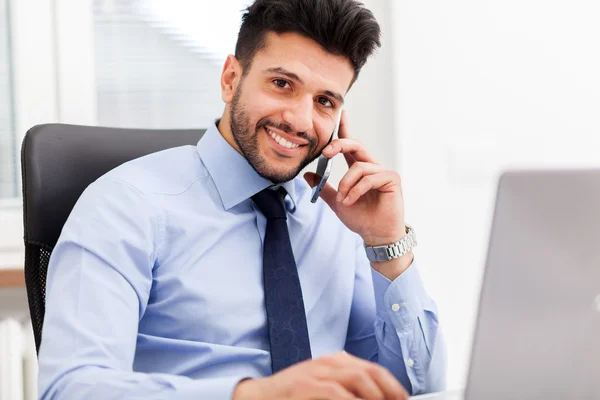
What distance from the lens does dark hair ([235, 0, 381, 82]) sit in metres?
1.34

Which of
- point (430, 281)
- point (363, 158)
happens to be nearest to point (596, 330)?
point (363, 158)

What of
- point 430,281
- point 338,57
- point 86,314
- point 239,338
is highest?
point 338,57

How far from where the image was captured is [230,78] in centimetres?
147

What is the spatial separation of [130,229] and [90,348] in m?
0.23

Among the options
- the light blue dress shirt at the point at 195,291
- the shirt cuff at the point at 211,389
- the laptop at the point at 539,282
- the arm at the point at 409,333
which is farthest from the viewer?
the arm at the point at 409,333

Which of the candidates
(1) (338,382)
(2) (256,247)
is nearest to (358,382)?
(1) (338,382)

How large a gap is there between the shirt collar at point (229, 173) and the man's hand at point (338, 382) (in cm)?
56

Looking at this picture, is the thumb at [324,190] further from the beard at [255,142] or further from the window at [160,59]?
the window at [160,59]

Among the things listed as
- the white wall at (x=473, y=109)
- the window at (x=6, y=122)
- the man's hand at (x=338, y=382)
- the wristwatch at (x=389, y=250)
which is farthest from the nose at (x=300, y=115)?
the window at (x=6, y=122)

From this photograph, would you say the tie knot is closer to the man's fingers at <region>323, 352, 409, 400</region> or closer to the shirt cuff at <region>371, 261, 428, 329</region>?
the shirt cuff at <region>371, 261, 428, 329</region>

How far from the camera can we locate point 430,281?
2072 mm

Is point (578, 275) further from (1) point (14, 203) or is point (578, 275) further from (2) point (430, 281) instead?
(1) point (14, 203)

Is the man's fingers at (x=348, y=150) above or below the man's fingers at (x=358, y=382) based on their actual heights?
above

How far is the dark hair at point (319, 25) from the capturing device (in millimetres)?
1339
